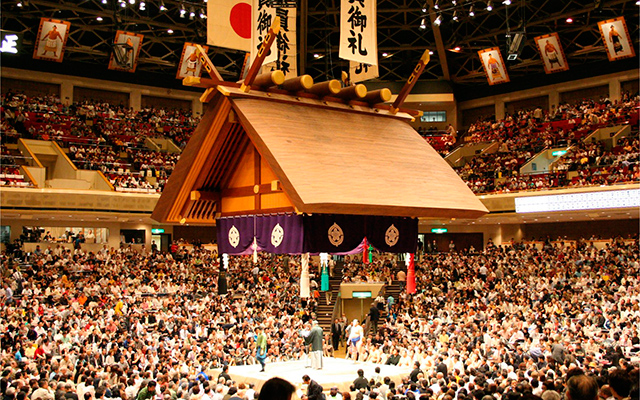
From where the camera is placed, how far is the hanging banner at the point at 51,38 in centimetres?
1998

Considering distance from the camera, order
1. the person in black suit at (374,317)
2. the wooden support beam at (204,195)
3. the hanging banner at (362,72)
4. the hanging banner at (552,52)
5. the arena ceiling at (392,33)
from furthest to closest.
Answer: the arena ceiling at (392,33)
the hanging banner at (552,52)
the person in black suit at (374,317)
the hanging banner at (362,72)
the wooden support beam at (204,195)

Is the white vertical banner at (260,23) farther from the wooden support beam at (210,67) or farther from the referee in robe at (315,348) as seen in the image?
the referee in robe at (315,348)

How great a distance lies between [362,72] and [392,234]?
1933mm

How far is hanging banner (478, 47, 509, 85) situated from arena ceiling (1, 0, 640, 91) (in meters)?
0.83

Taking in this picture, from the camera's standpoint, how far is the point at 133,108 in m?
25.9

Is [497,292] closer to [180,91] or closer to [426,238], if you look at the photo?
[426,238]

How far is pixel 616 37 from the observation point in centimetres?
2005

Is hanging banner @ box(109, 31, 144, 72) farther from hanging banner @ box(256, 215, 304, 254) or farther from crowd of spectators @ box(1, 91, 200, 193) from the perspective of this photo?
hanging banner @ box(256, 215, 304, 254)

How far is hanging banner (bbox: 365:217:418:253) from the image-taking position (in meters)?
6.17

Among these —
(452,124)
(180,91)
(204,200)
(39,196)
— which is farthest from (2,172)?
(452,124)

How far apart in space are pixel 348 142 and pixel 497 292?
1066 cm

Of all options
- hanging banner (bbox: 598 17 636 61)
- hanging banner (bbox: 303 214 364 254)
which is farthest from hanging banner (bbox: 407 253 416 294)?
hanging banner (bbox: 598 17 636 61)

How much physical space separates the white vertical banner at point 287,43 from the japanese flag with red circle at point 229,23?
13.2 inches

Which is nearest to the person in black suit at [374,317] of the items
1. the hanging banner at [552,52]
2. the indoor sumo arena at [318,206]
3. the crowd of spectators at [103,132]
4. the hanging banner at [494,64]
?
the indoor sumo arena at [318,206]
